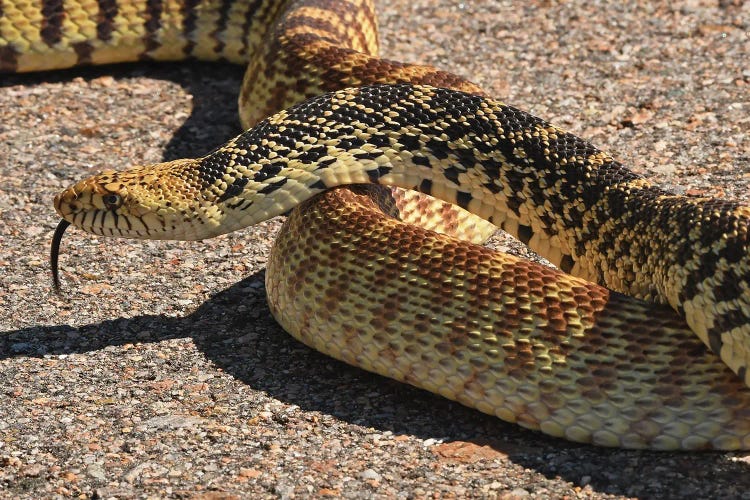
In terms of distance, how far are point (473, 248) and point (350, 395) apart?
823 millimetres

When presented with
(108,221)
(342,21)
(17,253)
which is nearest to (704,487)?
(108,221)

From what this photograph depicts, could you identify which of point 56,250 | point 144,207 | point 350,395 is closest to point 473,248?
point 350,395

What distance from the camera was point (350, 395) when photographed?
5.20 metres

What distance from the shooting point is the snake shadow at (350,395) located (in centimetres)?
448

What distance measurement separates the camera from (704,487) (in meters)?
4.39

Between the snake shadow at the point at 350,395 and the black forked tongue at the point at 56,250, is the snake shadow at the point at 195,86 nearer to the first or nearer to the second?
the black forked tongue at the point at 56,250

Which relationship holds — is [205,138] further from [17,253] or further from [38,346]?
[38,346]

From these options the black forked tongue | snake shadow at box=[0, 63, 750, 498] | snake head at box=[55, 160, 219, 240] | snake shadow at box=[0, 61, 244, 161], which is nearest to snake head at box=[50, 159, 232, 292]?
snake head at box=[55, 160, 219, 240]

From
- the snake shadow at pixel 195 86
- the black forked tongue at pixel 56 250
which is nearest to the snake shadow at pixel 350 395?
the black forked tongue at pixel 56 250

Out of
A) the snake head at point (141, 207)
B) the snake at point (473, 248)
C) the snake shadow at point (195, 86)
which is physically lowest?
the snake shadow at point (195, 86)

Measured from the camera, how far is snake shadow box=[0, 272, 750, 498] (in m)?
4.48

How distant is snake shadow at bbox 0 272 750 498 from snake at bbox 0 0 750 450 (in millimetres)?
89

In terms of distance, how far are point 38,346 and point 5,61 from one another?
3.40m

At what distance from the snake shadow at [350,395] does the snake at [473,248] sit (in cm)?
9
